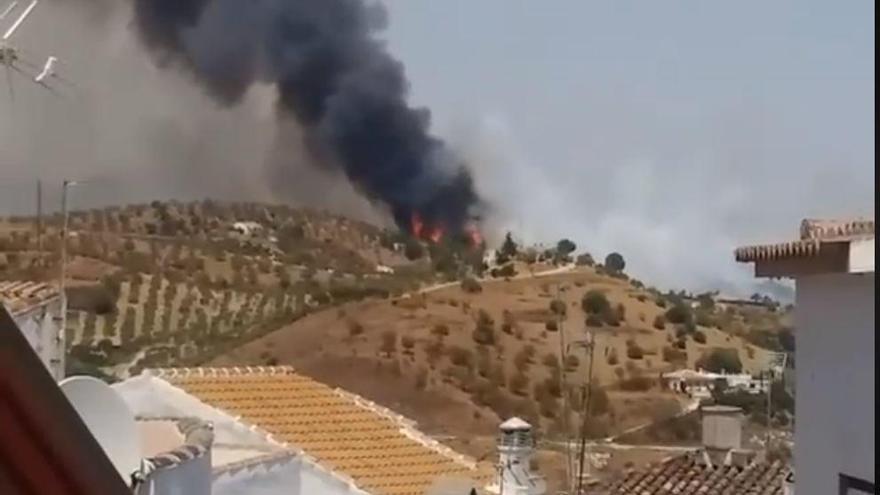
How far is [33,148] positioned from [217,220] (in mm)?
1675

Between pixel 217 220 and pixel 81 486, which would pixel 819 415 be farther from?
pixel 81 486

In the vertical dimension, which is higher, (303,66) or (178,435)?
(303,66)

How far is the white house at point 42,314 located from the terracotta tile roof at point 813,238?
1249 millimetres

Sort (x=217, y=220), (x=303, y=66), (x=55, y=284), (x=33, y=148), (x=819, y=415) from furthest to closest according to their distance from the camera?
(x=217, y=220)
(x=55, y=284)
(x=819, y=415)
(x=303, y=66)
(x=33, y=148)

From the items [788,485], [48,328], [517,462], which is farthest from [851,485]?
[48,328]

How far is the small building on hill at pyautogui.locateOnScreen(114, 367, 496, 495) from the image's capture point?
13.3 ft

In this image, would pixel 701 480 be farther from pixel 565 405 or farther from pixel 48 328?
pixel 48 328

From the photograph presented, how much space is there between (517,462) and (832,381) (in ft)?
4.65

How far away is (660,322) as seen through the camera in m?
4.86

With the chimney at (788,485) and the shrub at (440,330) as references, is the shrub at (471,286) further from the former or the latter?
the chimney at (788,485)

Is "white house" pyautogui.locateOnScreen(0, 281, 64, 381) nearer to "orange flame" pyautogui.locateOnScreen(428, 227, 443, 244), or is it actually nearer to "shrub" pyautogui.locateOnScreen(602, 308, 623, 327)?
"orange flame" pyautogui.locateOnScreen(428, 227, 443, 244)

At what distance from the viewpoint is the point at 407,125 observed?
7.52ft

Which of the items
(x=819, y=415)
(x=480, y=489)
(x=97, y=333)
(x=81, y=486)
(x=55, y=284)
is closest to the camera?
(x=81, y=486)

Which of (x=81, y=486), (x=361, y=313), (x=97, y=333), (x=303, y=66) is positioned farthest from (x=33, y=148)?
(x=361, y=313)
